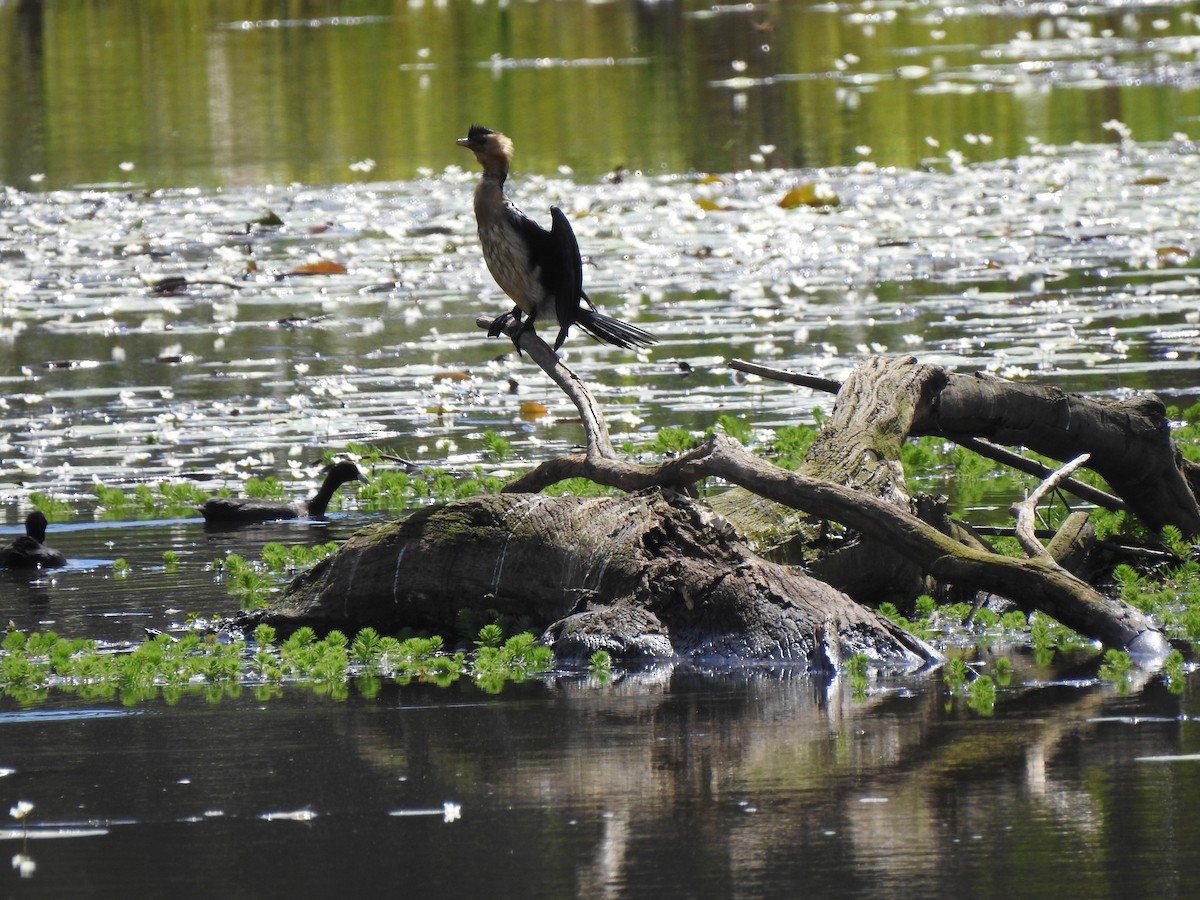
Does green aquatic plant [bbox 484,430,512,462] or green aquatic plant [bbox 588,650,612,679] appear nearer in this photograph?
green aquatic plant [bbox 588,650,612,679]

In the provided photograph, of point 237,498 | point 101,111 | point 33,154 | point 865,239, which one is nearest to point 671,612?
point 237,498

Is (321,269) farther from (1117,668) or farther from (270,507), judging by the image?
(1117,668)

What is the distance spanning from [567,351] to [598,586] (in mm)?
7916

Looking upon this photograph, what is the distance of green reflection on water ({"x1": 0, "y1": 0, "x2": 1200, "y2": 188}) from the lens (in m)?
25.0

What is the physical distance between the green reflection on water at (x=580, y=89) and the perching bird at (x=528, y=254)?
13976 mm

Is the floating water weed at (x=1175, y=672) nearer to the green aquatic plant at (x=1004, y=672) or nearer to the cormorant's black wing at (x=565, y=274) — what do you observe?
the green aquatic plant at (x=1004, y=672)

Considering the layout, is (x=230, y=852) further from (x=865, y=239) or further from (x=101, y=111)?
(x=101, y=111)

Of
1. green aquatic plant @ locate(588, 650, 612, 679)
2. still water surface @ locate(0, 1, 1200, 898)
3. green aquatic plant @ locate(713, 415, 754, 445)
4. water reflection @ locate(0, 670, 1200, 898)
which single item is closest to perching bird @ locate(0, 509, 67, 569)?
still water surface @ locate(0, 1, 1200, 898)

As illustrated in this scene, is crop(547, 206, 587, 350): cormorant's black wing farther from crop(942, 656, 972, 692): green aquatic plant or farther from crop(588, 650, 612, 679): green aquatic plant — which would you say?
crop(942, 656, 972, 692): green aquatic plant

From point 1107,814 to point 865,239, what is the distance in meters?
14.2

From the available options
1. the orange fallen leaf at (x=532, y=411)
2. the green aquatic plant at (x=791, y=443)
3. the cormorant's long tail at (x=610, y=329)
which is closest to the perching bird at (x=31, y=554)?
the cormorant's long tail at (x=610, y=329)

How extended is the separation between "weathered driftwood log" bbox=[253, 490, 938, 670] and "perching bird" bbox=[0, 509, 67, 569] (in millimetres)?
1668

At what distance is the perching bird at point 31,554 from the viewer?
941 centimetres

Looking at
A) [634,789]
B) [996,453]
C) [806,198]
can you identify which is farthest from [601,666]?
[806,198]
